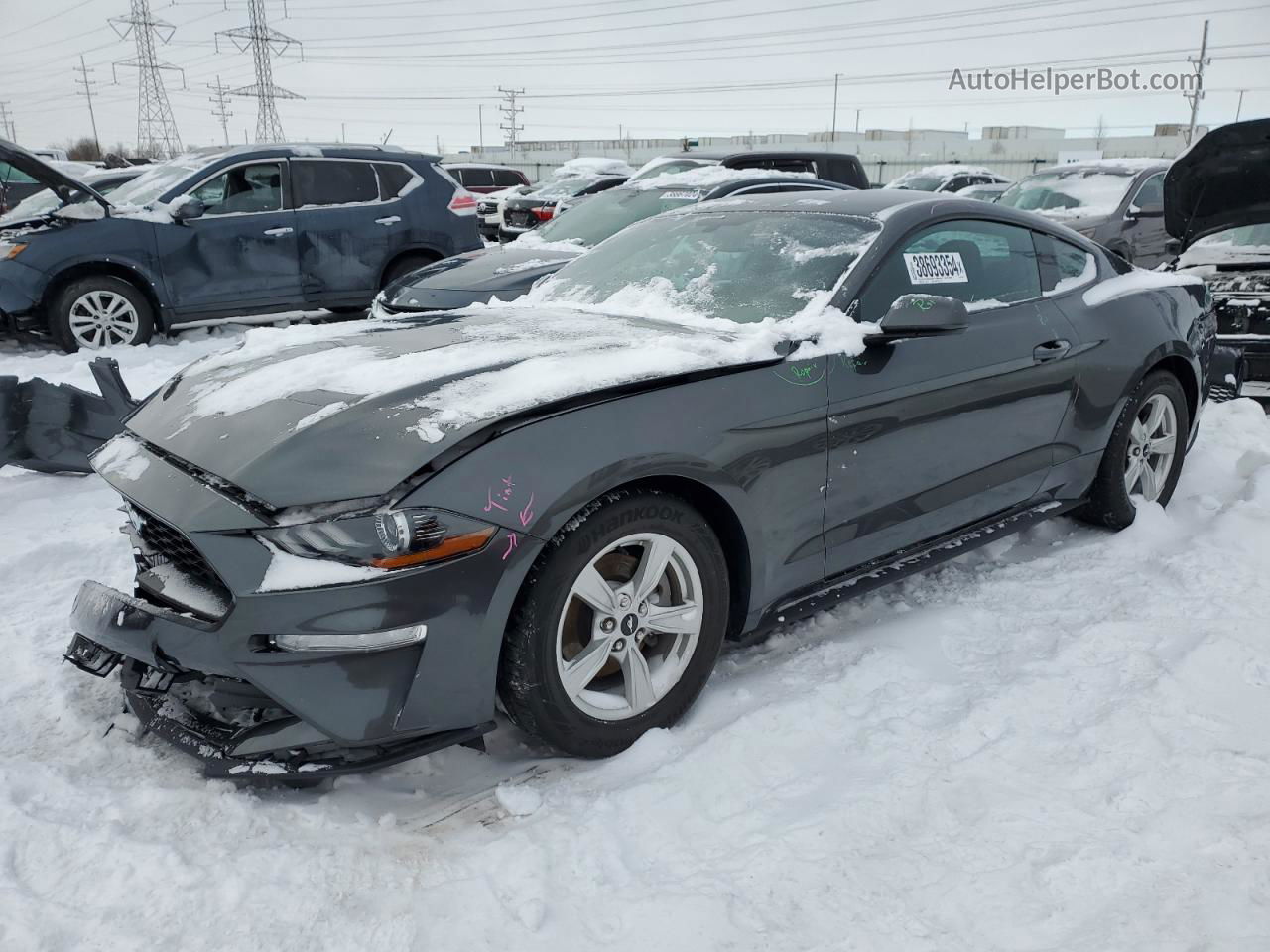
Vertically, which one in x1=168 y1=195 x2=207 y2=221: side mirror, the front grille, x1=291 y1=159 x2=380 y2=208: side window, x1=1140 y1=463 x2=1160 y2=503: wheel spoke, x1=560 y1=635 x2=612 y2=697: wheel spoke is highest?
x1=291 y1=159 x2=380 y2=208: side window

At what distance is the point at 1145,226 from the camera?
11664 millimetres

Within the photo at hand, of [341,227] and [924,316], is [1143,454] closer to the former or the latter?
[924,316]

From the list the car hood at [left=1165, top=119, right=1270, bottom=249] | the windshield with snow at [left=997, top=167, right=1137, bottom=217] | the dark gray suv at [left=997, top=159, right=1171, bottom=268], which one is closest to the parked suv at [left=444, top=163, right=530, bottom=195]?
the windshield with snow at [left=997, top=167, right=1137, bottom=217]

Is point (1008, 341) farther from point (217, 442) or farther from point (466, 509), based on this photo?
point (217, 442)

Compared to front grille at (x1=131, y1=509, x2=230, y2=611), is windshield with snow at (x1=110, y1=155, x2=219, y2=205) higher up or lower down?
higher up

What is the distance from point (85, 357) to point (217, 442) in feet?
19.2

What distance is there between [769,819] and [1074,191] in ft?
41.0

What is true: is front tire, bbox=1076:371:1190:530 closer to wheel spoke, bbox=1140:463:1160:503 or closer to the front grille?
wheel spoke, bbox=1140:463:1160:503

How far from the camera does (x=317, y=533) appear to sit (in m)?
2.15

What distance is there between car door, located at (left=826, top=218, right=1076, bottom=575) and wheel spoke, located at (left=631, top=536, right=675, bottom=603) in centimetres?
66

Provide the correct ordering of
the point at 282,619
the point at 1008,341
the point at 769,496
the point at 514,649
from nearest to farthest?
the point at 282,619 → the point at 514,649 → the point at 769,496 → the point at 1008,341

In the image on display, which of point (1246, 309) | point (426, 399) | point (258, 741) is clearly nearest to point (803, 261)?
point (426, 399)

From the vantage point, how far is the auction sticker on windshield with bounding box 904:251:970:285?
3.33m

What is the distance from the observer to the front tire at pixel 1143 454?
4.10m
